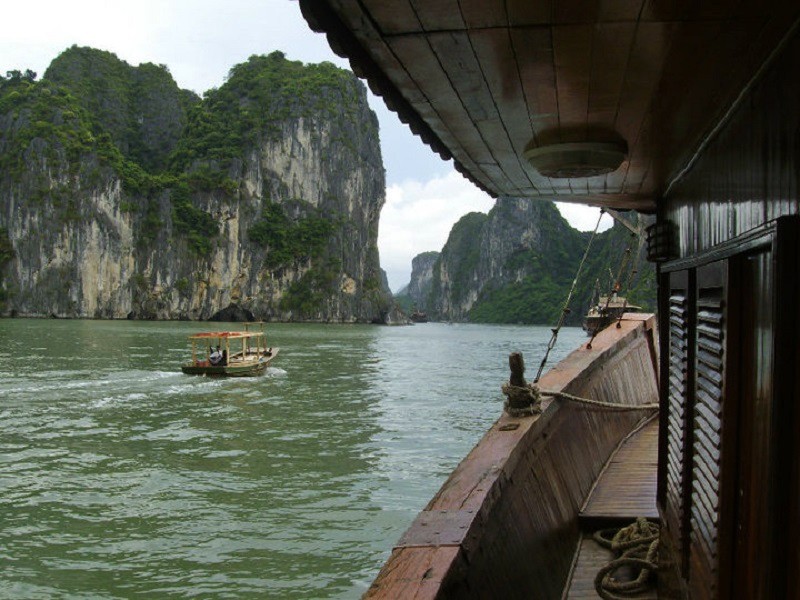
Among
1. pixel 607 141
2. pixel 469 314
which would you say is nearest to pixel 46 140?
pixel 607 141

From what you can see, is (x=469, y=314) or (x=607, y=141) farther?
(x=469, y=314)

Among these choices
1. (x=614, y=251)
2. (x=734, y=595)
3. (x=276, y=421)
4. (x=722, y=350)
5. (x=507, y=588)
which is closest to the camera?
(x=734, y=595)

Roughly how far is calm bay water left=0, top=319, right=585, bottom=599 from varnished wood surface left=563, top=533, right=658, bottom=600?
8.28 feet

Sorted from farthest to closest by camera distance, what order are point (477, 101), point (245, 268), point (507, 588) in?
1. point (245, 268)
2. point (507, 588)
3. point (477, 101)

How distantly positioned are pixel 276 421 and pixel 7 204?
5957cm

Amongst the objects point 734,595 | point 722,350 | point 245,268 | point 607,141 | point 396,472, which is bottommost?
point 396,472

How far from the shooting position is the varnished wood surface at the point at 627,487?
12.5ft

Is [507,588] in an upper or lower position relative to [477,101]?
lower

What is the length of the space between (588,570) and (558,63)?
2.49 metres

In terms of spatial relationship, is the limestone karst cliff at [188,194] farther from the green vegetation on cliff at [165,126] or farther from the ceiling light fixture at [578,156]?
the ceiling light fixture at [578,156]

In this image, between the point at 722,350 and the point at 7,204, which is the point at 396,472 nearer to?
the point at 722,350

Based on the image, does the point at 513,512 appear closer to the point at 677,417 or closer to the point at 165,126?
the point at 677,417

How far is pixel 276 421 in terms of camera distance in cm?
1249

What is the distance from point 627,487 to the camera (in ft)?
14.1
